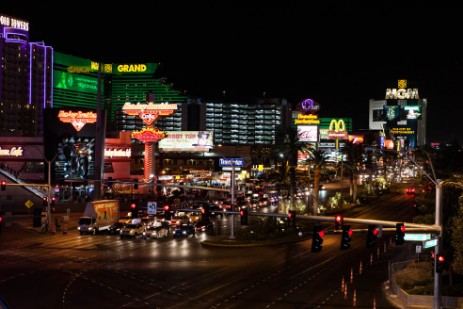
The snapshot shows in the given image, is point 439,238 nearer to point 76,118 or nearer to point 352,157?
point 352,157

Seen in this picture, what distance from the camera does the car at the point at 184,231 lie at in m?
63.4

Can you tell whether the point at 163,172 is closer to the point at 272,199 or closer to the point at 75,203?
the point at 272,199

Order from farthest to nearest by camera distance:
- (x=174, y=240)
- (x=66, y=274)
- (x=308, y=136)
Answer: (x=308, y=136) < (x=174, y=240) < (x=66, y=274)

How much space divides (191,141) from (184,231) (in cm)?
7988

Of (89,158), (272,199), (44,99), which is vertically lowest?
(272,199)

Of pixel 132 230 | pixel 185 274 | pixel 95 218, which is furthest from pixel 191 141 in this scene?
pixel 185 274

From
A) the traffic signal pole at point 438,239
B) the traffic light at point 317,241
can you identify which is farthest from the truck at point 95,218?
the traffic signal pole at point 438,239

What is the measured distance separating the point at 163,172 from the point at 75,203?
56.9 metres

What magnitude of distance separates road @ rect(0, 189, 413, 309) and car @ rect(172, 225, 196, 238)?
2.59m

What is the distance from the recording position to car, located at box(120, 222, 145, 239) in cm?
6256

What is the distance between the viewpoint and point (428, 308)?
1308 inches

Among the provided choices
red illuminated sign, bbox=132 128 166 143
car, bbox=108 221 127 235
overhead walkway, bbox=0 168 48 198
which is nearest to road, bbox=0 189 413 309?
car, bbox=108 221 127 235

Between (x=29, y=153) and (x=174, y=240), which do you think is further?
(x=29, y=153)

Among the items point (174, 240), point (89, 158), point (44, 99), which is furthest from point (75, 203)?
point (44, 99)
